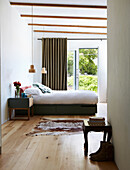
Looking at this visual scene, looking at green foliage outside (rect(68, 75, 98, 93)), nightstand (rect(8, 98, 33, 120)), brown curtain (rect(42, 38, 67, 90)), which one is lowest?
nightstand (rect(8, 98, 33, 120))

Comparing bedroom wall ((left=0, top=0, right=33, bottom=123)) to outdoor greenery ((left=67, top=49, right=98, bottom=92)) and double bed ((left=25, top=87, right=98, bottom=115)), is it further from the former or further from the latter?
outdoor greenery ((left=67, top=49, right=98, bottom=92))

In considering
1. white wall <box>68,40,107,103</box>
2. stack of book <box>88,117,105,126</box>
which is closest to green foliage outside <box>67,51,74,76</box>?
white wall <box>68,40,107,103</box>

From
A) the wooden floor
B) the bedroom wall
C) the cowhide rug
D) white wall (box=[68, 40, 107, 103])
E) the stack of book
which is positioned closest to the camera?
the wooden floor

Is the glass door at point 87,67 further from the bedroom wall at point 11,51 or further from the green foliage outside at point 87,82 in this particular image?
the bedroom wall at point 11,51

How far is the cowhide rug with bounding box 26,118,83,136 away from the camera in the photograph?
4.31m

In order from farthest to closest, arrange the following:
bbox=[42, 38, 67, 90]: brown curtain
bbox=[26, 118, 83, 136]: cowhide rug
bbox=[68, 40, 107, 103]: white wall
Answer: bbox=[68, 40, 107, 103]: white wall < bbox=[42, 38, 67, 90]: brown curtain < bbox=[26, 118, 83, 136]: cowhide rug

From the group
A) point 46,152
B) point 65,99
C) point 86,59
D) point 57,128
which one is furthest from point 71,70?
point 46,152

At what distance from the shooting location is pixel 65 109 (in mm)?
6359

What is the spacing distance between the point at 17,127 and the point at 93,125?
2.24 m

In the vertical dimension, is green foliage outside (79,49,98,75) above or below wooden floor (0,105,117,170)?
above

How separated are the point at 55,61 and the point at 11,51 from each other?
139 inches

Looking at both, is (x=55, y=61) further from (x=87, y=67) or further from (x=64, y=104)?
(x=64, y=104)

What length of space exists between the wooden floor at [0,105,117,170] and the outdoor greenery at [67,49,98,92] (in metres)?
5.26

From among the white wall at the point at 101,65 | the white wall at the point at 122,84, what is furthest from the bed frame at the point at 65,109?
the white wall at the point at 122,84
